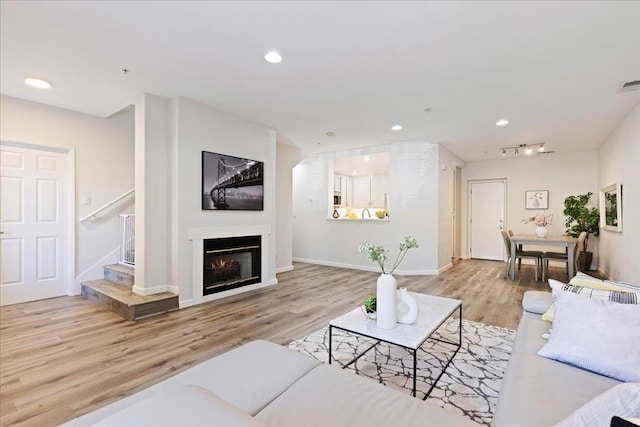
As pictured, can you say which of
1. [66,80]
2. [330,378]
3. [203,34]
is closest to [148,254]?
[66,80]

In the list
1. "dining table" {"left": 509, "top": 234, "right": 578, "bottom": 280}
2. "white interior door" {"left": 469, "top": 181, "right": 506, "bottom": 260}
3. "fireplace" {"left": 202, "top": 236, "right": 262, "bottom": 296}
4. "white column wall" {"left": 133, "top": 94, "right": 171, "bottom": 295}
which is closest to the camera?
"white column wall" {"left": 133, "top": 94, "right": 171, "bottom": 295}

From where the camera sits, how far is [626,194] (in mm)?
4285

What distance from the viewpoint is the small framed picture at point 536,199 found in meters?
6.99

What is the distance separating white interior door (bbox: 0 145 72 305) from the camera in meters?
3.87

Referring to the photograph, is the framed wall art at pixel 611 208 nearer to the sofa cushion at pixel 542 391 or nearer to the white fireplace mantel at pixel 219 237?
the sofa cushion at pixel 542 391

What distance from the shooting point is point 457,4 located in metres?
2.05

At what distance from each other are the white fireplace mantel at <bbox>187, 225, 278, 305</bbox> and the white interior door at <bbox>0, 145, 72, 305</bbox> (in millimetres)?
1990

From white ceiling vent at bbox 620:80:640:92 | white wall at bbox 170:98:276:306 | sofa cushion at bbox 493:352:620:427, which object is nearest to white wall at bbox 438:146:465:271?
white ceiling vent at bbox 620:80:640:92

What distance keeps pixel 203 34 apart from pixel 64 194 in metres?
3.52

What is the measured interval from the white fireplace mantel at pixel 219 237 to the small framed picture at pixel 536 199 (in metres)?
6.17

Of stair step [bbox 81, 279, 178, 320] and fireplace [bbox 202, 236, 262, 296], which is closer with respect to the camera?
stair step [bbox 81, 279, 178, 320]

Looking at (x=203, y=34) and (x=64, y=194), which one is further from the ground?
(x=203, y=34)

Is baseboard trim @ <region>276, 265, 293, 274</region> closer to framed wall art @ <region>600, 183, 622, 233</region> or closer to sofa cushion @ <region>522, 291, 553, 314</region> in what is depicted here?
sofa cushion @ <region>522, 291, 553, 314</region>

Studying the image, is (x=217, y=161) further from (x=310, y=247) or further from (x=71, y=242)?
(x=310, y=247)
